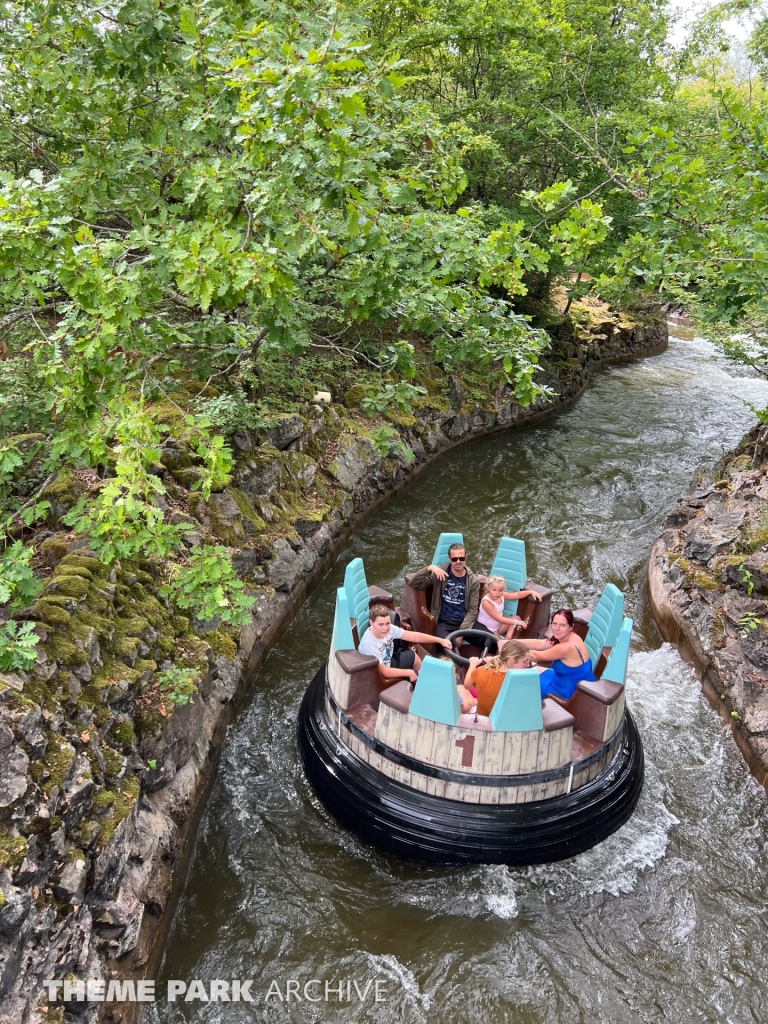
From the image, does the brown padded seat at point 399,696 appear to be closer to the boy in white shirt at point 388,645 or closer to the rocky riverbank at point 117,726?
the boy in white shirt at point 388,645

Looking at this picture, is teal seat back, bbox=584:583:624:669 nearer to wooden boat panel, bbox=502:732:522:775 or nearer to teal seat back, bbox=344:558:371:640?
wooden boat panel, bbox=502:732:522:775

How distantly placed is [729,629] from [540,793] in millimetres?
3587

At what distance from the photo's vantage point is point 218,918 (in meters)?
4.41

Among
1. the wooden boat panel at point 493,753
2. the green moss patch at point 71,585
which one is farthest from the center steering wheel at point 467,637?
the green moss patch at point 71,585

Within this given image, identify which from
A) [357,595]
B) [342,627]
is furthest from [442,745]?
[357,595]

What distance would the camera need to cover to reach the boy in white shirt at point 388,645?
514cm

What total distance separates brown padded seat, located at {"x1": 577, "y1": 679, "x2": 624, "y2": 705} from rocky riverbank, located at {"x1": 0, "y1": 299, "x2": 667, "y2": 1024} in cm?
281

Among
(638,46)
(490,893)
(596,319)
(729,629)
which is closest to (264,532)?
(490,893)

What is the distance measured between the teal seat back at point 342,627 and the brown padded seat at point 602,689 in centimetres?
181

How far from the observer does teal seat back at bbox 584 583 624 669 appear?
212 inches

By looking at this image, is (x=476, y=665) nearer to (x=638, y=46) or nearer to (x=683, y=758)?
(x=683, y=758)

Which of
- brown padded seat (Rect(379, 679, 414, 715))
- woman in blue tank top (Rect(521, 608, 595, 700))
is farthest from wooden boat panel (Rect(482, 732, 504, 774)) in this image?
woman in blue tank top (Rect(521, 608, 595, 700))

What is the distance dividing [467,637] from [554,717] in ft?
4.94

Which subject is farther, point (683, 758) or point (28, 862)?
point (683, 758)
